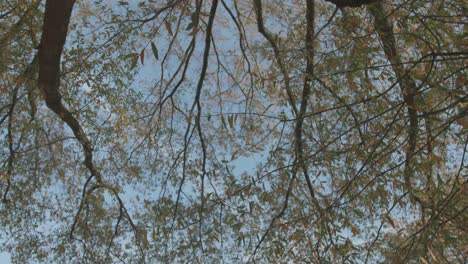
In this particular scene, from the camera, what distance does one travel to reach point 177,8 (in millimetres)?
4914

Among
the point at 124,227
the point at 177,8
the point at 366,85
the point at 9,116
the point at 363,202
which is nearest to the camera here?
the point at 366,85

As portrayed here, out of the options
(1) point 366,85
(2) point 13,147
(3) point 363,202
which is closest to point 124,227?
(2) point 13,147

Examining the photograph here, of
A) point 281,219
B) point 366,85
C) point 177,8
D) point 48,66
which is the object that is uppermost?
point 177,8

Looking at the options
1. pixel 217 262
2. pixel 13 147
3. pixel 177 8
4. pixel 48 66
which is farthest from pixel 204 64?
pixel 13 147

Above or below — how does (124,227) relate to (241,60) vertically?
below

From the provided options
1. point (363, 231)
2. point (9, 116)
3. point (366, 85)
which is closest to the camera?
point (366, 85)

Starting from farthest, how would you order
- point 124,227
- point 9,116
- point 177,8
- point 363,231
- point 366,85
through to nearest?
point 124,227 → point 9,116 → point 177,8 → point 363,231 → point 366,85

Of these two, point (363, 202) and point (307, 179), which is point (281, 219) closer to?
point (307, 179)

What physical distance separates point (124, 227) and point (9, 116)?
155cm

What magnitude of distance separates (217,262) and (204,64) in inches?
70.0

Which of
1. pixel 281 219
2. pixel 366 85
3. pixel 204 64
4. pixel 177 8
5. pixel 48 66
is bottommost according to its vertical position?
pixel 366 85

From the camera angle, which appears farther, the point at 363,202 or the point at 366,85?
the point at 363,202

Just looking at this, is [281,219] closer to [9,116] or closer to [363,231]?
[363,231]

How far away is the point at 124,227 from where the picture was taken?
5.73 meters
